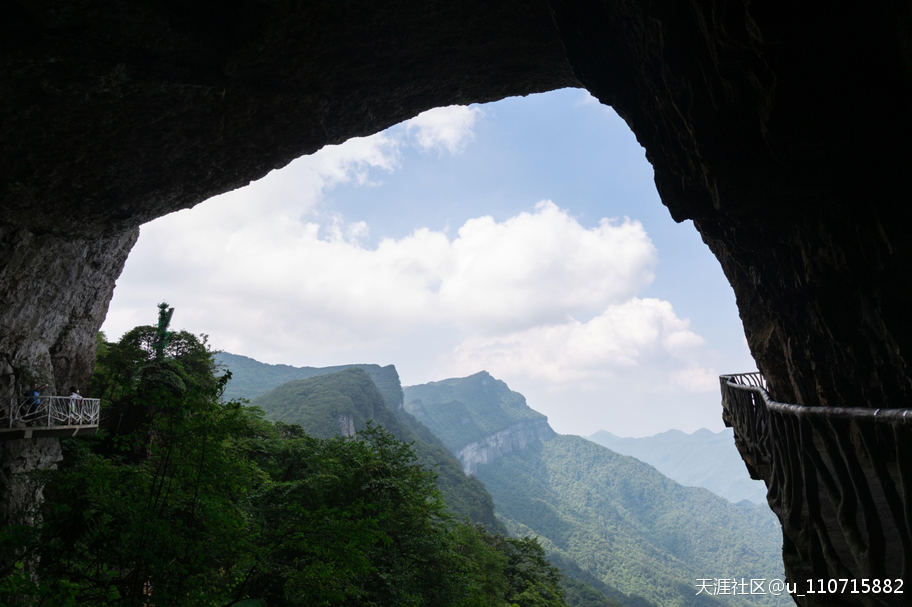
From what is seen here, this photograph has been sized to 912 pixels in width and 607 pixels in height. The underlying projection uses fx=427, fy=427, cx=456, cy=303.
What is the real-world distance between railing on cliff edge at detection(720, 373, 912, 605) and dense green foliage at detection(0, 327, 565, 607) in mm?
5290

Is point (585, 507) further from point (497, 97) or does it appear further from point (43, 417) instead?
point (43, 417)

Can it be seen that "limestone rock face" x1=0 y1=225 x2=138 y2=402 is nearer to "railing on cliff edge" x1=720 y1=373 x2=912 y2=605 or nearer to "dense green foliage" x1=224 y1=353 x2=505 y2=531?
"railing on cliff edge" x1=720 y1=373 x2=912 y2=605

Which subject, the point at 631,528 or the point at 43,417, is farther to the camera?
the point at 631,528

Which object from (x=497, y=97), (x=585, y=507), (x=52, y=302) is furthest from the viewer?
(x=585, y=507)

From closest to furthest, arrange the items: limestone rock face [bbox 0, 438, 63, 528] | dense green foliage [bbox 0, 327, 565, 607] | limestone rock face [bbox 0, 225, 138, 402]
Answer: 1. dense green foliage [bbox 0, 327, 565, 607]
2. limestone rock face [bbox 0, 438, 63, 528]
3. limestone rock face [bbox 0, 225, 138, 402]

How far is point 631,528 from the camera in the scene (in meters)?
149

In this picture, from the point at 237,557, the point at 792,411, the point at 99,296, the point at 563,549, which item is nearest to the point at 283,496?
the point at 237,557

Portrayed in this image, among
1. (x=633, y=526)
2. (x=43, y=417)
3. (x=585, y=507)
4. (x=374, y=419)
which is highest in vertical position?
(x=43, y=417)

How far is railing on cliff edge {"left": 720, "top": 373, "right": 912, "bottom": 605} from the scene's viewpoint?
2.39m

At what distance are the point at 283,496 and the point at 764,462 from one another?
1135 cm

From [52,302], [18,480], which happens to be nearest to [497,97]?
[52,302]

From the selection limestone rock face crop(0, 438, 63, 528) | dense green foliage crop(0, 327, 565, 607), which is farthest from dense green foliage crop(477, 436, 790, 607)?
limestone rock face crop(0, 438, 63, 528)

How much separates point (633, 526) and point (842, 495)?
182512mm

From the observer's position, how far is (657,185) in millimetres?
8836
